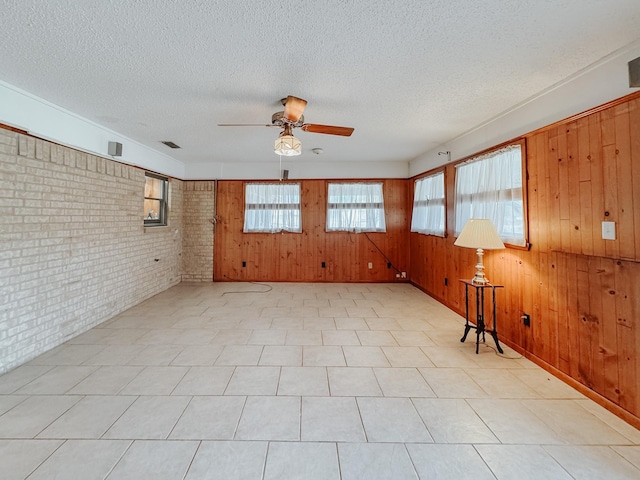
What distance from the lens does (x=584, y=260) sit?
2111 millimetres

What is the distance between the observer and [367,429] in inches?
66.9

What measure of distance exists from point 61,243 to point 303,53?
125 inches

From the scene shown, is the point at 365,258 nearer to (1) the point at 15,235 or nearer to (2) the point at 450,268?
(2) the point at 450,268

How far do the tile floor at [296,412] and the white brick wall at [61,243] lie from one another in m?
0.31

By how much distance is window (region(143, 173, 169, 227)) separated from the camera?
15.6 ft

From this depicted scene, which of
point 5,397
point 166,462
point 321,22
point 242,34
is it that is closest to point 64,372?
point 5,397

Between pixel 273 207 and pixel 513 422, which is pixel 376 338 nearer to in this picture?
pixel 513 422

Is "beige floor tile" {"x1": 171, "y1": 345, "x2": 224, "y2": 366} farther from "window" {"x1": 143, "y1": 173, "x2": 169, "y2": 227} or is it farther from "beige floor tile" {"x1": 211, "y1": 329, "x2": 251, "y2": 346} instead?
"window" {"x1": 143, "y1": 173, "x2": 169, "y2": 227}

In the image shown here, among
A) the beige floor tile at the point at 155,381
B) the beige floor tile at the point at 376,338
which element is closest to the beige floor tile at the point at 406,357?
the beige floor tile at the point at 376,338

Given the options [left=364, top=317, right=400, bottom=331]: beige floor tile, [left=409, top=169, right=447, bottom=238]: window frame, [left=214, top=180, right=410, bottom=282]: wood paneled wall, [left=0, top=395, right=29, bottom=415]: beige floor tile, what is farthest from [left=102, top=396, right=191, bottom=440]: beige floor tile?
[left=409, top=169, right=447, bottom=238]: window frame

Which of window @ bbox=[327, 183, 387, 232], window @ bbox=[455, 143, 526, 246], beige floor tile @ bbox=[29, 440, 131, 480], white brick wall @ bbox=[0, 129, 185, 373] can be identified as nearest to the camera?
beige floor tile @ bbox=[29, 440, 131, 480]

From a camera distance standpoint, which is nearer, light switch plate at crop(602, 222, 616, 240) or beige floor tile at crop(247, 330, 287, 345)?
light switch plate at crop(602, 222, 616, 240)

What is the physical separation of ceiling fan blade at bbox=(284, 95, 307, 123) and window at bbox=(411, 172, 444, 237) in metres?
2.82

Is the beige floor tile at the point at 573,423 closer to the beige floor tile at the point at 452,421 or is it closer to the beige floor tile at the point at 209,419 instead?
the beige floor tile at the point at 452,421
